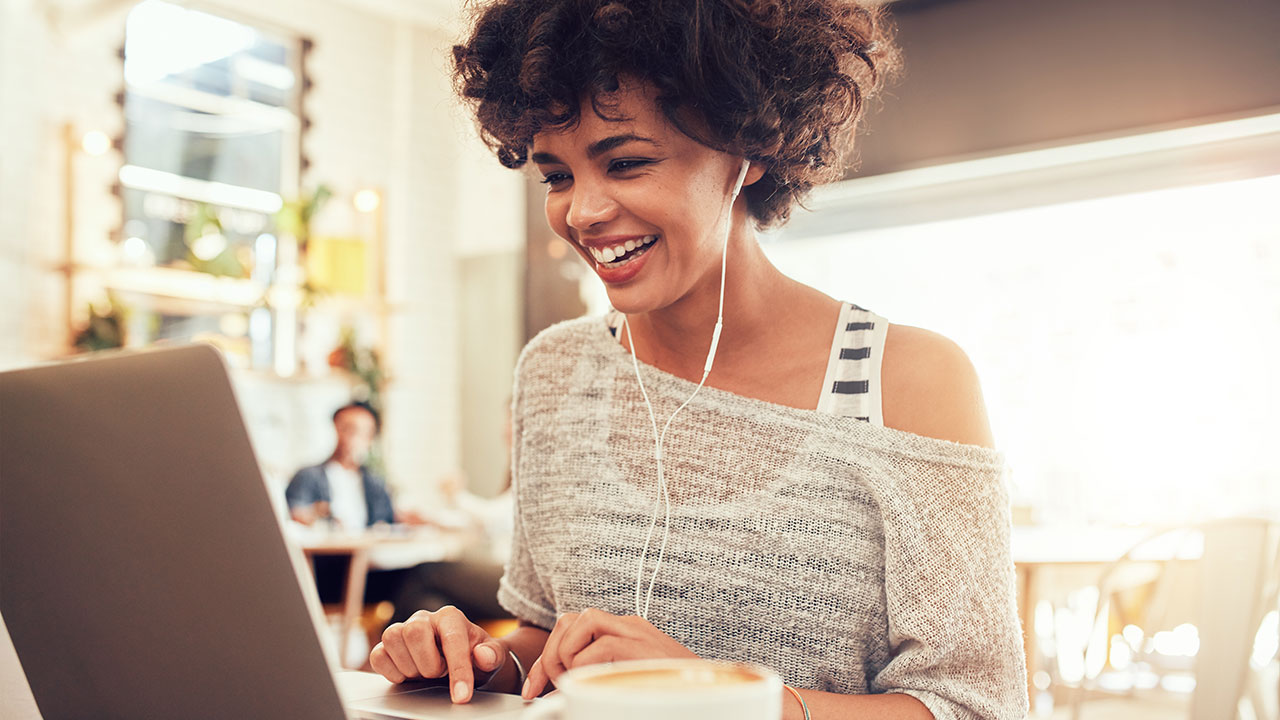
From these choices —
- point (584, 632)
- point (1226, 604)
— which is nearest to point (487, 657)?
point (584, 632)

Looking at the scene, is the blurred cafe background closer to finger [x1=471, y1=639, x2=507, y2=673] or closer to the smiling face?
the smiling face

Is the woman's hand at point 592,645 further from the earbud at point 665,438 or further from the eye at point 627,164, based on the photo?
the eye at point 627,164

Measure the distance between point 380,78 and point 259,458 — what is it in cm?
689

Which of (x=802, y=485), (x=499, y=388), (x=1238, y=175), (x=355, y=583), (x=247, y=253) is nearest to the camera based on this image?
(x=802, y=485)

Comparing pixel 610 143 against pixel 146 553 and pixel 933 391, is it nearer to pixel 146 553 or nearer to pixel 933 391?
pixel 933 391

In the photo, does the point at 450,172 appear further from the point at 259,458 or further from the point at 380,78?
the point at 259,458

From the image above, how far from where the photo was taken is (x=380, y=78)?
22.8 ft

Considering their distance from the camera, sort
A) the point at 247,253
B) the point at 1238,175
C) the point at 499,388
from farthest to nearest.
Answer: the point at 499,388 → the point at 247,253 → the point at 1238,175

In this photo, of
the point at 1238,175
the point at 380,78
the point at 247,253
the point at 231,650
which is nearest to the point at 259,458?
the point at 231,650

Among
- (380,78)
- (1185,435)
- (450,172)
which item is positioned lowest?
(1185,435)

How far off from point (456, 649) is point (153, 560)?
9.8 inches

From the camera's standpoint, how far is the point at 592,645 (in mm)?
684

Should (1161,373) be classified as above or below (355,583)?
above

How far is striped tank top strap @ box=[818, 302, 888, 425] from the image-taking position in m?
1.00
